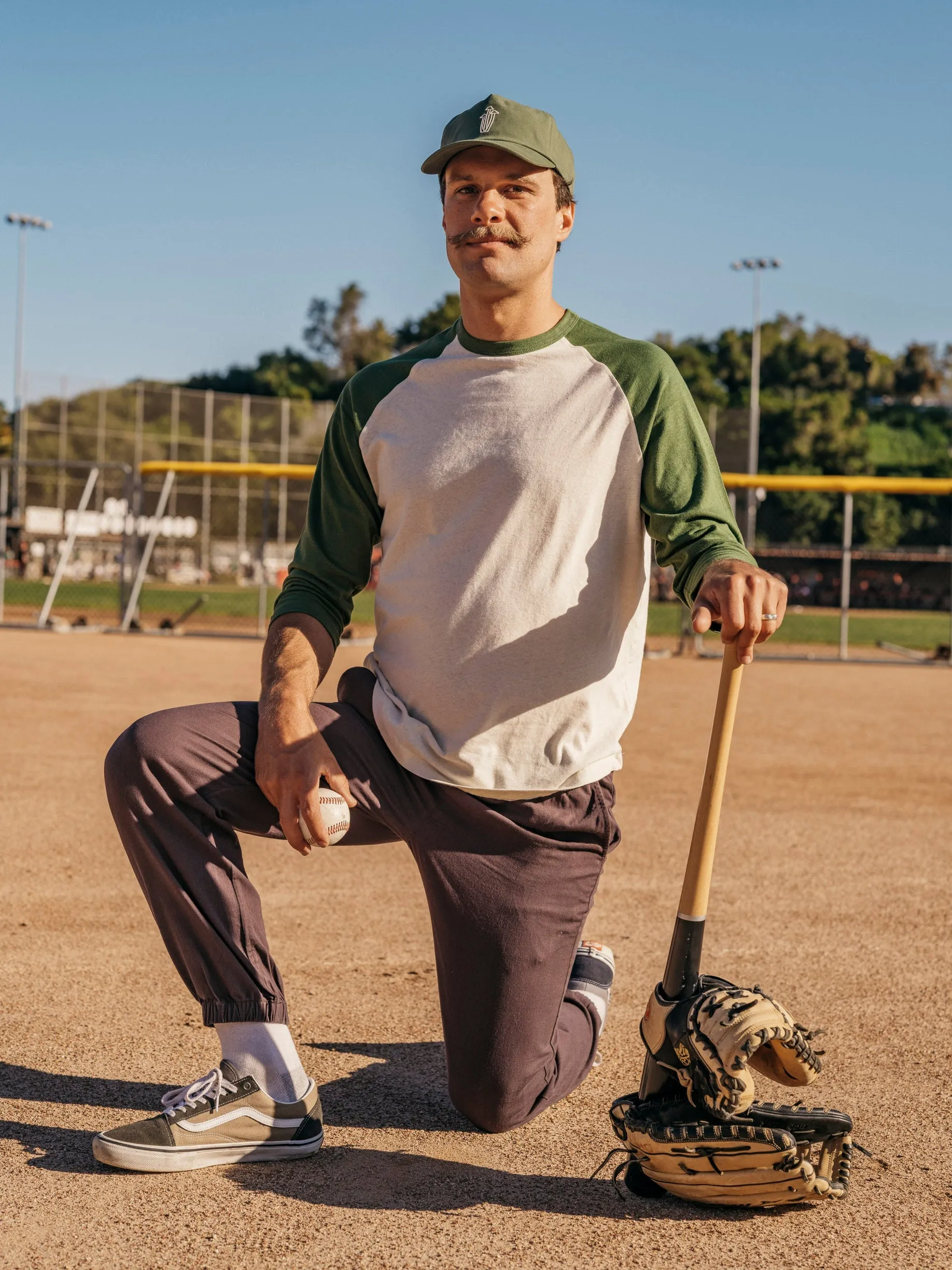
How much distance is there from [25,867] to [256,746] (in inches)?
100.0

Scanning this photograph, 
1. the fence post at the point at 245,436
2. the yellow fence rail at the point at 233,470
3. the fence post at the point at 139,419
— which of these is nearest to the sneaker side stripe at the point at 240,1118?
the yellow fence rail at the point at 233,470

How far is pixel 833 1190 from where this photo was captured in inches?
88.7

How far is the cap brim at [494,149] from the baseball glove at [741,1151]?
1.73 m

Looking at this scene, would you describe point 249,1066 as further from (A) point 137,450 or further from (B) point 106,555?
(A) point 137,450

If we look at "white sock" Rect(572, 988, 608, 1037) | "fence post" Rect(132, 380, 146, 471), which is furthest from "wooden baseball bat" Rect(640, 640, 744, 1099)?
"fence post" Rect(132, 380, 146, 471)

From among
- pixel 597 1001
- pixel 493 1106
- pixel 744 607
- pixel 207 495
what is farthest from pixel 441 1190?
pixel 207 495

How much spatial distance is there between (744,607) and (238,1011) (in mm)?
1143

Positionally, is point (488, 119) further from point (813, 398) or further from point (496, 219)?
point (813, 398)

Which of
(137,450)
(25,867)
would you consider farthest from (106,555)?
(25,867)

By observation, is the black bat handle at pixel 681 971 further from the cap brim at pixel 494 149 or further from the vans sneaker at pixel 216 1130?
the cap brim at pixel 494 149

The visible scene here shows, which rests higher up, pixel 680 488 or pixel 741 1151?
pixel 680 488

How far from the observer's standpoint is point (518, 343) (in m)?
2.69

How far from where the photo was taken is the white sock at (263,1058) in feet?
8.05

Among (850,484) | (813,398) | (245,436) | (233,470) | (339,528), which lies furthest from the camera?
(813,398)
